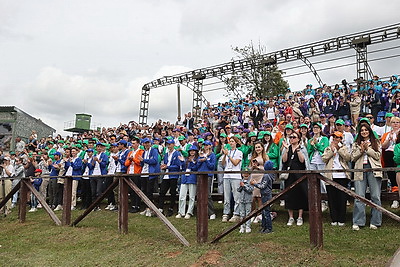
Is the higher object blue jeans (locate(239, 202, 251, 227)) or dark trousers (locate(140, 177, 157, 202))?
dark trousers (locate(140, 177, 157, 202))

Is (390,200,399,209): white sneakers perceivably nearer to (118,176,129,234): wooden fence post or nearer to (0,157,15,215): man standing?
(118,176,129,234): wooden fence post

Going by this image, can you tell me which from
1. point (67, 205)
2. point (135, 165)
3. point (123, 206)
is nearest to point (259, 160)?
point (123, 206)

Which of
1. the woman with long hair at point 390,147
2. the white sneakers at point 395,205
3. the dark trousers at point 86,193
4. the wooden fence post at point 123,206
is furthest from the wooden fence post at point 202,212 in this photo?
the dark trousers at point 86,193

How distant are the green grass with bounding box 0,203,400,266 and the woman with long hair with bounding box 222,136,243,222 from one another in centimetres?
57

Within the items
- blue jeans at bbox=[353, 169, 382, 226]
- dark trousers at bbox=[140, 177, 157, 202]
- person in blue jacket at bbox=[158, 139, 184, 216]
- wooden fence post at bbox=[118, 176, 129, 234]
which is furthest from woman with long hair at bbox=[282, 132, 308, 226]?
dark trousers at bbox=[140, 177, 157, 202]

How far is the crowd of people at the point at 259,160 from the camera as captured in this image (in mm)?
7086

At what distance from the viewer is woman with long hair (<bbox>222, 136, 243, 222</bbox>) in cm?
809

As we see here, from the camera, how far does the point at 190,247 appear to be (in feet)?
20.0

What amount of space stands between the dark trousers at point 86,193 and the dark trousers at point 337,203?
731 cm

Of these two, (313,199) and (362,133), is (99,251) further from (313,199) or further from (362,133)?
(362,133)

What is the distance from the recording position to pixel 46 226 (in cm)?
914

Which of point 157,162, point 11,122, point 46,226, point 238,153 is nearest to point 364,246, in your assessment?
point 238,153

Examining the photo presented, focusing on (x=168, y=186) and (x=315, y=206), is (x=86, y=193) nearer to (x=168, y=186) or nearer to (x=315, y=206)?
(x=168, y=186)

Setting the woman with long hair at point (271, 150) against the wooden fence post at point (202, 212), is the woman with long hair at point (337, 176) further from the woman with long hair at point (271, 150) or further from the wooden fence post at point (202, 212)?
the wooden fence post at point (202, 212)
